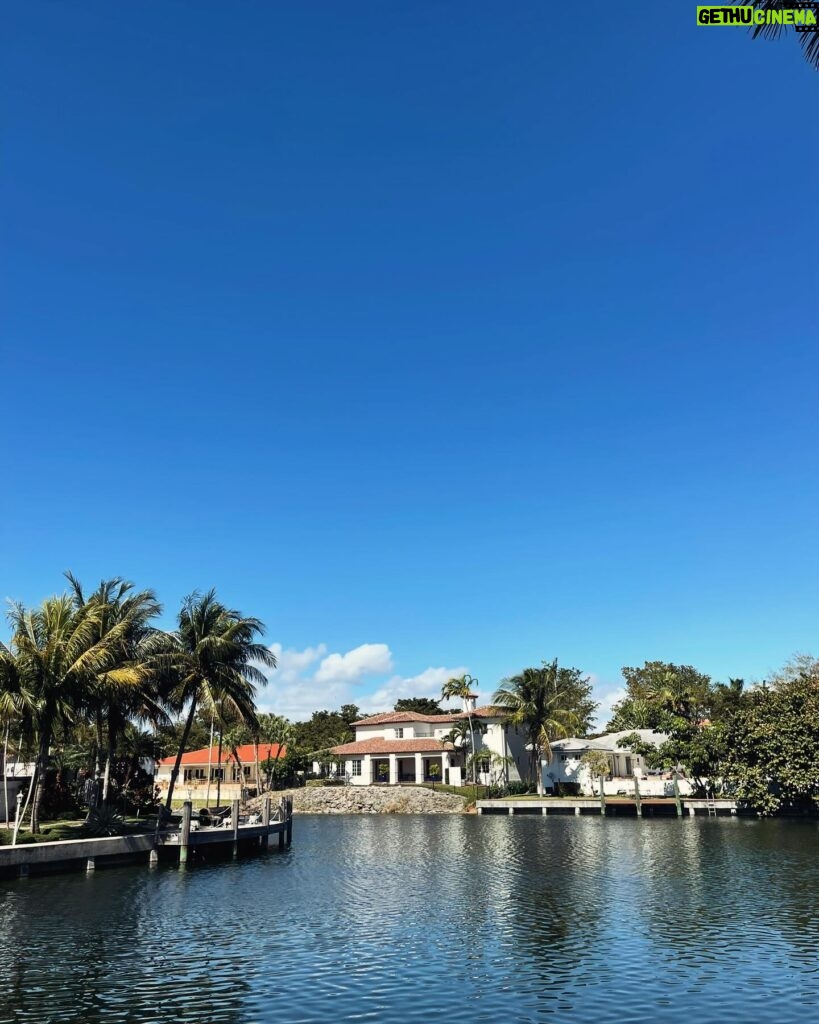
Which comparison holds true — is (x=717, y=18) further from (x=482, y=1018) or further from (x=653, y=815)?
(x=653, y=815)

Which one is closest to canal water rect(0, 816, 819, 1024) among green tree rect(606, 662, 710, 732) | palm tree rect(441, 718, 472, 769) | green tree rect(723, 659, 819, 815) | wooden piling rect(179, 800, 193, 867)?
wooden piling rect(179, 800, 193, 867)

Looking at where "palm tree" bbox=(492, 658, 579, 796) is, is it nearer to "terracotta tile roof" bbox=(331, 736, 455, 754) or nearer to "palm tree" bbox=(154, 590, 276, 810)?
"terracotta tile roof" bbox=(331, 736, 455, 754)

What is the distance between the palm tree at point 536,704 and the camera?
7306cm

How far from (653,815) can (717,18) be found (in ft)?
201

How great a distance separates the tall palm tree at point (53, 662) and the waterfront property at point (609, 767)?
48.5m

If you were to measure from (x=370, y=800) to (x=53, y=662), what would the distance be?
4949 cm

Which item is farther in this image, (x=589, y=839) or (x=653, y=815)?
(x=653, y=815)

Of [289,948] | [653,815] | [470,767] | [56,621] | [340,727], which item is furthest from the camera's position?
[340,727]

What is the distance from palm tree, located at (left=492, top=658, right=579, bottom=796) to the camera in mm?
73062

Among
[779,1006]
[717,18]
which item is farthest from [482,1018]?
[717,18]

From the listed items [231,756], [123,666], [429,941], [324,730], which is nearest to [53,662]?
[123,666]

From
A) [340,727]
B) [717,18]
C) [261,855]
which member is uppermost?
[717,18]

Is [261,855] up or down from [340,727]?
down

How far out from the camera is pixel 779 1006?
53.6ft
